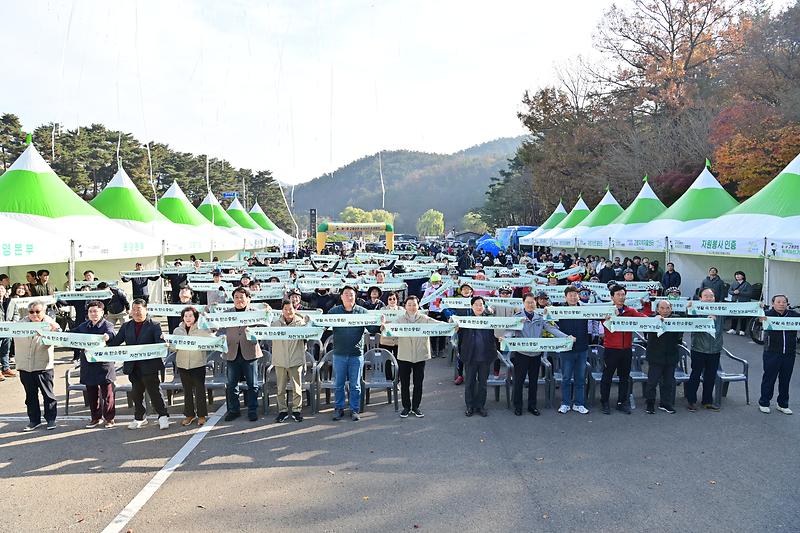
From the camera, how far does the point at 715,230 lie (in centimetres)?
1534

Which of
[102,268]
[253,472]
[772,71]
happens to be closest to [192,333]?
[253,472]

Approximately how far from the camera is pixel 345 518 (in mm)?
4484

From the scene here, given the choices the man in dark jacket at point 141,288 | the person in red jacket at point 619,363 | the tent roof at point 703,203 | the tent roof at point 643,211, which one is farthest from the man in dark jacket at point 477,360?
the tent roof at point 643,211

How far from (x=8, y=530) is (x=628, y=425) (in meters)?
6.24

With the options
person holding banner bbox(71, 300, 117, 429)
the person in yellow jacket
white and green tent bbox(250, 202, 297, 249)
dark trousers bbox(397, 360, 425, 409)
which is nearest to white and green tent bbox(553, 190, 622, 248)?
the person in yellow jacket

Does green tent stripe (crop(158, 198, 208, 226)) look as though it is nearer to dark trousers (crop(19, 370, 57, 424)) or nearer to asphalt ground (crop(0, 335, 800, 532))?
asphalt ground (crop(0, 335, 800, 532))

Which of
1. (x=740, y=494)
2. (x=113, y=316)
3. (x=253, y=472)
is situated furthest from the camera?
(x=113, y=316)

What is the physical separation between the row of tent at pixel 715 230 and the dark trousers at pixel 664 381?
6.67 meters

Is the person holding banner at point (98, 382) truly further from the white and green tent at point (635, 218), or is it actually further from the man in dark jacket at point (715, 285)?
the white and green tent at point (635, 218)

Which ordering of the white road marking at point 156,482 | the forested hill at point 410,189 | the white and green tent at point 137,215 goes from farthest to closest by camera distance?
the forested hill at point 410,189 < the white and green tent at point 137,215 < the white road marking at point 156,482

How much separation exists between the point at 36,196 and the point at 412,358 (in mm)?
11957

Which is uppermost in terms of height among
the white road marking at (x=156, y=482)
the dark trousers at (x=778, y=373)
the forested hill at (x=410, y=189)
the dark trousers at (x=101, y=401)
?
the forested hill at (x=410, y=189)

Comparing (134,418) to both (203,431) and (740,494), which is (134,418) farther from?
(740,494)

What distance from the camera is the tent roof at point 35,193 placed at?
13656 millimetres
